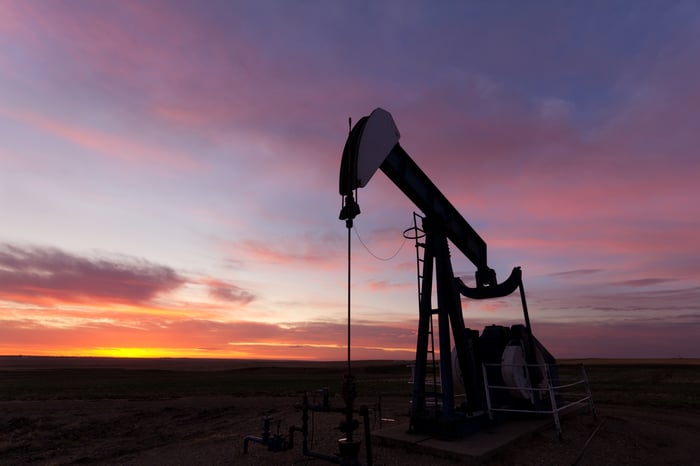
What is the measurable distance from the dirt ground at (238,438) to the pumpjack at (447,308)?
4.51ft

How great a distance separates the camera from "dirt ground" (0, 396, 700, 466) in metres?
8.94

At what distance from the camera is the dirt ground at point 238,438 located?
8938mm

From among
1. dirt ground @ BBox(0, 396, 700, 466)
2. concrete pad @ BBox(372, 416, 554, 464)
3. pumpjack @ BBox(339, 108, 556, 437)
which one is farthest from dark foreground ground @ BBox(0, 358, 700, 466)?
pumpjack @ BBox(339, 108, 556, 437)

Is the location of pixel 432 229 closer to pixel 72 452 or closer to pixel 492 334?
pixel 492 334

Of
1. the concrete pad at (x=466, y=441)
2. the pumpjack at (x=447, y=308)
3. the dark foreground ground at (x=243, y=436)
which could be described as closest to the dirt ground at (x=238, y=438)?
the dark foreground ground at (x=243, y=436)

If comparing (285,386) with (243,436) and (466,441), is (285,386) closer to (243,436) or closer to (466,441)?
(243,436)

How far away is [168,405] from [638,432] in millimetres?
19213

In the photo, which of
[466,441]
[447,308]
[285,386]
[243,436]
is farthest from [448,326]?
[285,386]

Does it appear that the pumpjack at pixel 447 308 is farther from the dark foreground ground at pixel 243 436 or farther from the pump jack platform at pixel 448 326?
the dark foreground ground at pixel 243 436

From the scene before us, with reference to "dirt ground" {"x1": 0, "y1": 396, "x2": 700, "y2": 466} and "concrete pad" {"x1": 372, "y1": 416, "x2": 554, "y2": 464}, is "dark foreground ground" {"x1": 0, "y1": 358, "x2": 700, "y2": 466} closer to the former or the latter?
"dirt ground" {"x1": 0, "y1": 396, "x2": 700, "y2": 466}

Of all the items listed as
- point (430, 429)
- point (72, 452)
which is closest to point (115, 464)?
point (72, 452)

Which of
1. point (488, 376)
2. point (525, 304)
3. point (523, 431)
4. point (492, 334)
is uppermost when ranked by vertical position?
point (525, 304)

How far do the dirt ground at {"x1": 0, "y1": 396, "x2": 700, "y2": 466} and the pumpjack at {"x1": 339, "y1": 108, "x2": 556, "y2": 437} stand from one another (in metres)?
1.37

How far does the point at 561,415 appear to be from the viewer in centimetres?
1277
